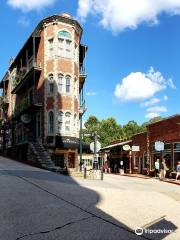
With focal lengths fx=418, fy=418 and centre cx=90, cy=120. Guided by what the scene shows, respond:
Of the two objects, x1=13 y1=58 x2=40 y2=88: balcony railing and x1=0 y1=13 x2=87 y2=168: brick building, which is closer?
x1=0 y1=13 x2=87 y2=168: brick building

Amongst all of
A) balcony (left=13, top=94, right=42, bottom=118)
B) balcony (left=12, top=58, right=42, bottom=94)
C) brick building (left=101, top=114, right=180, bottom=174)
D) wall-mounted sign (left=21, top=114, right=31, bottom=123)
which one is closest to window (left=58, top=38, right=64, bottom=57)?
balcony (left=12, top=58, right=42, bottom=94)

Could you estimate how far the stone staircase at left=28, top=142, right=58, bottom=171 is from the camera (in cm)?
3212

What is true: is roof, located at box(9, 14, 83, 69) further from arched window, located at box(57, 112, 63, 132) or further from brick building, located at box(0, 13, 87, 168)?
arched window, located at box(57, 112, 63, 132)

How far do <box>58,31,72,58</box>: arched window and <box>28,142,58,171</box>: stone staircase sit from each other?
8.32m

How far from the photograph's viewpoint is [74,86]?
124 feet

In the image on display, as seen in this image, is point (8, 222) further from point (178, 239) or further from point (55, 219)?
point (178, 239)

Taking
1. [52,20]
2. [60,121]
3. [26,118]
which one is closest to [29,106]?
[26,118]

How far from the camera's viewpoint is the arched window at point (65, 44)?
37.1 m

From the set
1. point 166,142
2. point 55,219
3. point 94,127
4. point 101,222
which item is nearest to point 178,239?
point 101,222

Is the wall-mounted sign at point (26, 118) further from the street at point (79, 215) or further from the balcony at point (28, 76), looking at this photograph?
the street at point (79, 215)

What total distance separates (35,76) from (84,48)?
5699 mm

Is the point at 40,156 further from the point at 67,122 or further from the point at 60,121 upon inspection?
the point at 67,122

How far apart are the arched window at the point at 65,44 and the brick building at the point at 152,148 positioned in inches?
386

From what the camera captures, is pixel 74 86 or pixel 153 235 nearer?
pixel 153 235
